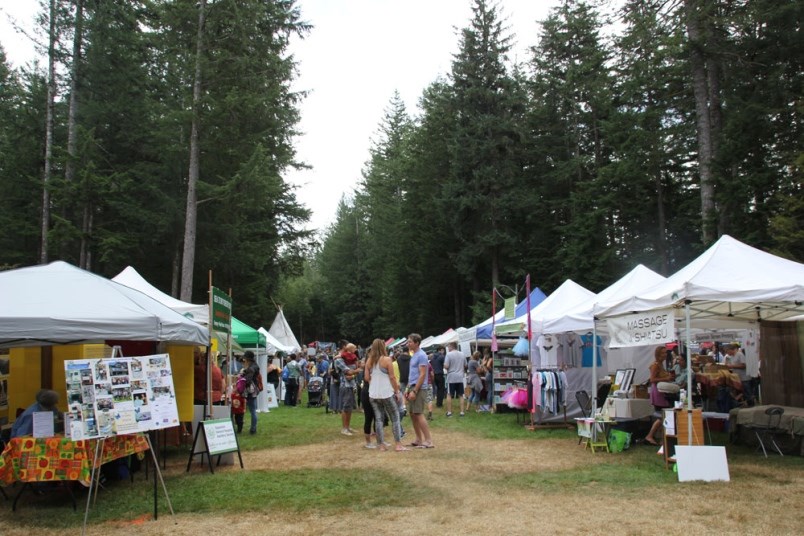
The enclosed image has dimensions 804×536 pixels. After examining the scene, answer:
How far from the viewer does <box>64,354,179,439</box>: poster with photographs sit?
5.07 meters

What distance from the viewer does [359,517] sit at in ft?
17.5

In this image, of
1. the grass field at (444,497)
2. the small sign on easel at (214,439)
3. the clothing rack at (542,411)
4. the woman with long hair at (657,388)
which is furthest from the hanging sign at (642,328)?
the small sign on easel at (214,439)

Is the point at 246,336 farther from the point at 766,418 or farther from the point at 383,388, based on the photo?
the point at 766,418

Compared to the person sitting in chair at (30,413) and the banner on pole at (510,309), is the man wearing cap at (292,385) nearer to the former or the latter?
the banner on pole at (510,309)

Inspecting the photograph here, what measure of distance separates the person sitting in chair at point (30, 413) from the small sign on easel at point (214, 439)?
5.62 ft

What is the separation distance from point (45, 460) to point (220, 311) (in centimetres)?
294

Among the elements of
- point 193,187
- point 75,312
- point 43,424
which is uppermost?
point 193,187

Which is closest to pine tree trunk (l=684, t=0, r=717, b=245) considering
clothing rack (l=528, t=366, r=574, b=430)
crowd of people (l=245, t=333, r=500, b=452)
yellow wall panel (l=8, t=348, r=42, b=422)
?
crowd of people (l=245, t=333, r=500, b=452)

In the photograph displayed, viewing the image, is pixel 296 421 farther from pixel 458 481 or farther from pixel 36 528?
pixel 36 528

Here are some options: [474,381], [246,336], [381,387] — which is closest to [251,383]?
[381,387]

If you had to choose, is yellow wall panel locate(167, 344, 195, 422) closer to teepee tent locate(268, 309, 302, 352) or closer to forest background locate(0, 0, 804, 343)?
forest background locate(0, 0, 804, 343)

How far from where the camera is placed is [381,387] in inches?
344

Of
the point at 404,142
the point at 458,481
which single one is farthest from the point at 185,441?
the point at 404,142

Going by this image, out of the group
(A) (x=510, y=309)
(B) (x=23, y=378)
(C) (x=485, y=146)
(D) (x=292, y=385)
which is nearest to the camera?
(B) (x=23, y=378)
